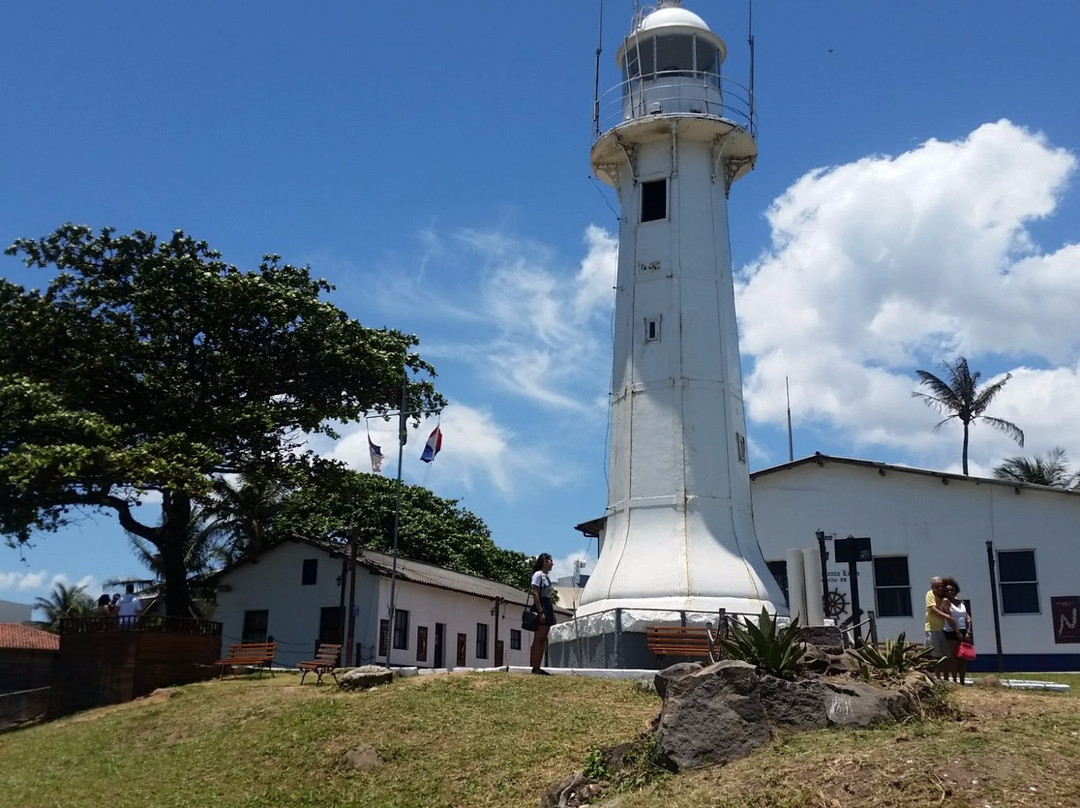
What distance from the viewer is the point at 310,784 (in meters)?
12.8

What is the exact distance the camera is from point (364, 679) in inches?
671

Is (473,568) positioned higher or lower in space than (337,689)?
higher

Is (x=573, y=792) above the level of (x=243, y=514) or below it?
below

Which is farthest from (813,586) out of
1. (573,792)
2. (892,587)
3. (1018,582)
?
(1018,582)

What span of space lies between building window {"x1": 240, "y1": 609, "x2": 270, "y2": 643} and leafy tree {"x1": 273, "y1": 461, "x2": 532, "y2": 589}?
13.0 feet

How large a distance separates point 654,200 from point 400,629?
1624 centimetres

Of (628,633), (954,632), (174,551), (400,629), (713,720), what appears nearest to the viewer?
(713,720)

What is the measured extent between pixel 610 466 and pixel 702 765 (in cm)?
1215

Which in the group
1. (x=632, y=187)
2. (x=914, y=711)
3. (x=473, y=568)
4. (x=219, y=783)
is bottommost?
(x=219, y=783)

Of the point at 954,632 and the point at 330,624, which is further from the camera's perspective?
the point at 330,624

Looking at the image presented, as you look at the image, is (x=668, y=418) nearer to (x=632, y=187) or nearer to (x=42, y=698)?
(x=632, y=187)

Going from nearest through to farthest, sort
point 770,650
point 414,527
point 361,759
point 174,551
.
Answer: point 770,650 → point 361,759 → point 174,551 → point 414,527

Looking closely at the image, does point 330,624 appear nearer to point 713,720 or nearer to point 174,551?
point 174,551

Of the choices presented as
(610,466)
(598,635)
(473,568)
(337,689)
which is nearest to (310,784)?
(337,689)
